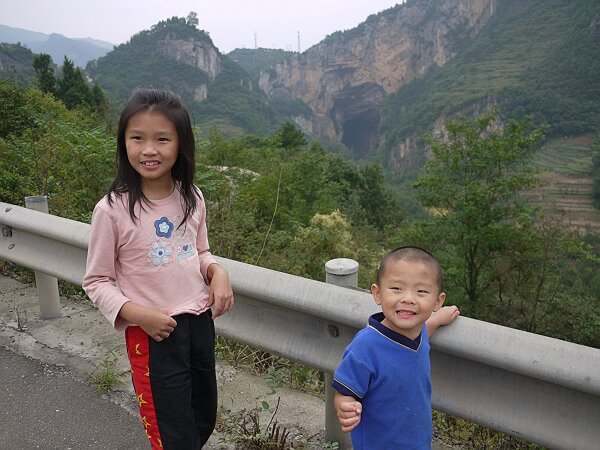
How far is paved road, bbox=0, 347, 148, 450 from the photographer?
7.42 feet

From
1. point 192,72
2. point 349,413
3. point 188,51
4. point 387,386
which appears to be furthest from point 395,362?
point 188,51

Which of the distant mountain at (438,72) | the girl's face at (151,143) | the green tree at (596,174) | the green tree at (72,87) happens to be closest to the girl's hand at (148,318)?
the girl's face at (151,143)

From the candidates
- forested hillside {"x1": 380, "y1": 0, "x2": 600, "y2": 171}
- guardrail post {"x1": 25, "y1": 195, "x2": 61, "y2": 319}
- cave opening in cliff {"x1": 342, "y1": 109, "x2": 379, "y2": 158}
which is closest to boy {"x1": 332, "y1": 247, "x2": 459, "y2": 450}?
guardrail post {"x1": 25, "y1": 195, "x2": 61, "y2": 319}

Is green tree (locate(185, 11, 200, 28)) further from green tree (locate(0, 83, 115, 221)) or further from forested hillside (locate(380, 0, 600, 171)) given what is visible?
green tree (locate(0, 83, 115, 221))

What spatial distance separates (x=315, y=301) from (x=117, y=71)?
A: 126 m

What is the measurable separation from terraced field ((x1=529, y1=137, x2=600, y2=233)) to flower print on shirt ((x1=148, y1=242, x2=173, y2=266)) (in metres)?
42.3

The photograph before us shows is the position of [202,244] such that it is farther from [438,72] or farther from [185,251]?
[438,72]

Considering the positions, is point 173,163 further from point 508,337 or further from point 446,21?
point 446,21

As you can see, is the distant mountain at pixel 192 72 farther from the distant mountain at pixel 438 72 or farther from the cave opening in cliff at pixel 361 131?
the cave opening in cliff at pixel 361 131

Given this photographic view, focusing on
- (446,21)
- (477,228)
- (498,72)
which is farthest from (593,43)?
(477,228)

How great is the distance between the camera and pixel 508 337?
158cm

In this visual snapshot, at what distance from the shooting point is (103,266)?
1.66 m

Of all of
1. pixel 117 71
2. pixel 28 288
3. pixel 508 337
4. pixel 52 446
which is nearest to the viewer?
pixel 508 337

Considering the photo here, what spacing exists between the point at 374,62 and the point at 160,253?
185431 mm
